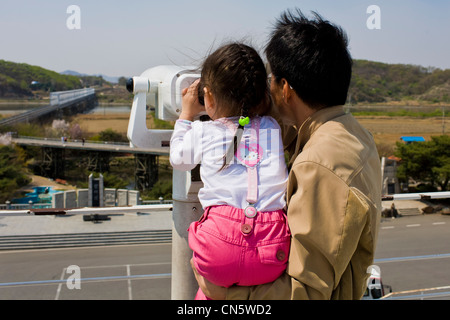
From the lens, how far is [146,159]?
28688 millimetres

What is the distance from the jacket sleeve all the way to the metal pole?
0.47 meters

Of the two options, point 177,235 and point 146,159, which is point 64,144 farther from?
point 177,235

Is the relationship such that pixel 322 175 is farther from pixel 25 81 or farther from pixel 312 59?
pixel 25 81

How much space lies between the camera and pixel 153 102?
5.21 feet

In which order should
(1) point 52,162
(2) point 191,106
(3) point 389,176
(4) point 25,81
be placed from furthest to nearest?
(4) point 25,81 → (1) point 52,162 → (3) point 389,176 → (2) point 191,106

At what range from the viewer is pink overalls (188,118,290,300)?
985 millimetres

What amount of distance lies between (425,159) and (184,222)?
67.3 feet

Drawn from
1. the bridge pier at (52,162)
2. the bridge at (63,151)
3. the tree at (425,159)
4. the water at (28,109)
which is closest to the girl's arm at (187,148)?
the tree at (425,159)

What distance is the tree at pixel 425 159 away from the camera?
19578 millimetres

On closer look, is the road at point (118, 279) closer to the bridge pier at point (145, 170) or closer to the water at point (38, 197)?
the water at point (38, 197)

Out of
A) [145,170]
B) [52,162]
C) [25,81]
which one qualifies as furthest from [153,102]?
[25,81]

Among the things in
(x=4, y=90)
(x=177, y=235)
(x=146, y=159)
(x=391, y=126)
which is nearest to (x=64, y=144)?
(x=146, y=159)
